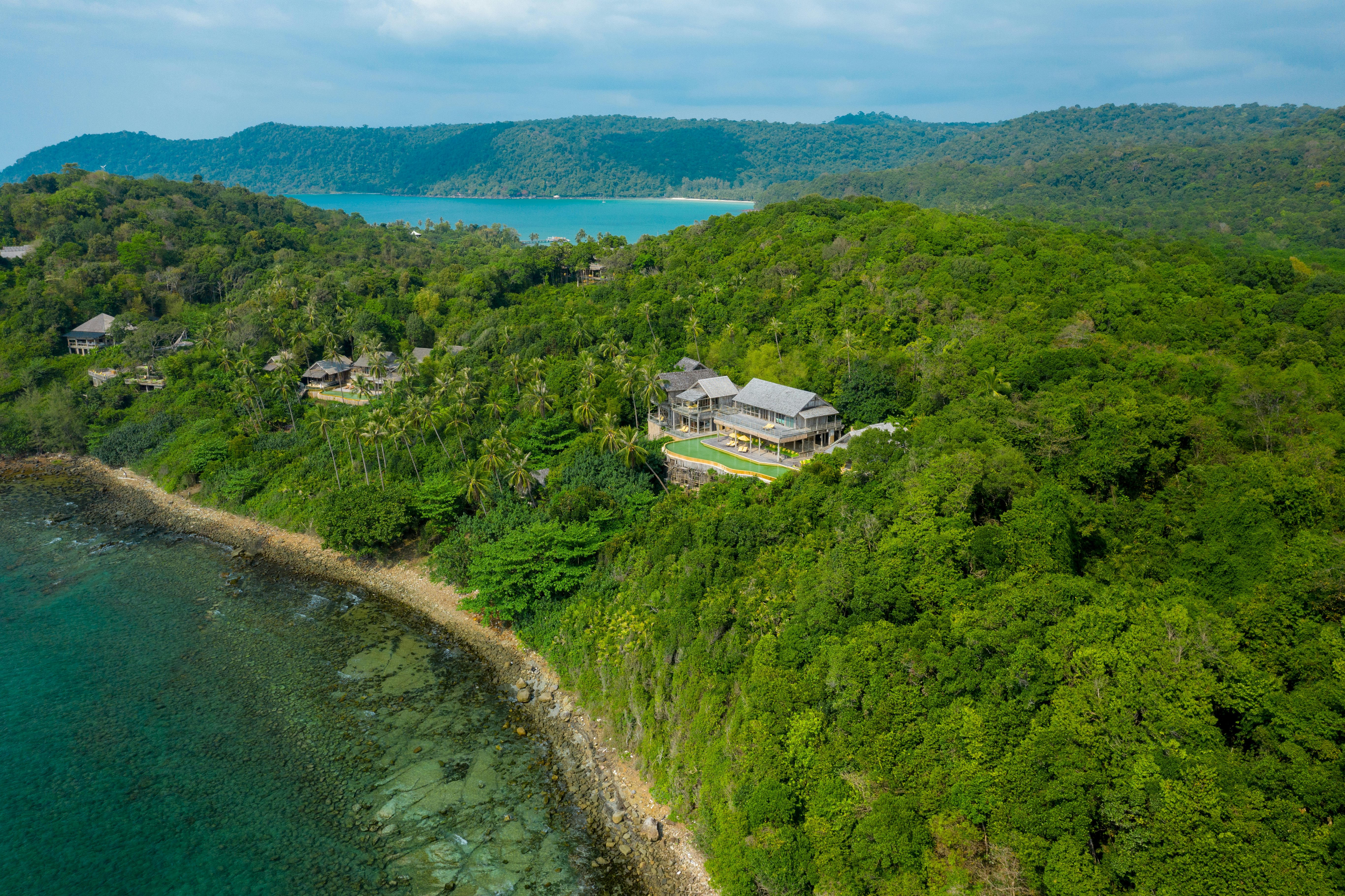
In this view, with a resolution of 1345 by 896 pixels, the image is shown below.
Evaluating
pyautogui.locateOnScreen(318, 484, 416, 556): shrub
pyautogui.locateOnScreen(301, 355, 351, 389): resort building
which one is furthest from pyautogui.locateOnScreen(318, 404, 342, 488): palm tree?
pyautogui.locateOnScreen(301, 355, 351, 389): resort building

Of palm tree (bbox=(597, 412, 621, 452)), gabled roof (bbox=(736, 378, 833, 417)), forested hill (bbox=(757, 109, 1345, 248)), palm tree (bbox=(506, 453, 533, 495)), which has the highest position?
forested hill (bbox=(757, 109, 1345, 248))

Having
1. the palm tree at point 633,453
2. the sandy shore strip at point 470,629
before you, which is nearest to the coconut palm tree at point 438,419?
the sandy shore strip at point 470,629

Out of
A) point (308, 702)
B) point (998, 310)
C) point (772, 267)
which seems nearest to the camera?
point (308, 702)

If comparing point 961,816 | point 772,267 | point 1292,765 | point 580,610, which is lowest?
point 580,610

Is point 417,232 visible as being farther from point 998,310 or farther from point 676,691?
point 676,691

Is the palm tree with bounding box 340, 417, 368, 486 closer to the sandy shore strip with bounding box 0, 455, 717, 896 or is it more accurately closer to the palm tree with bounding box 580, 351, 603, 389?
the sandy shore strip with bounding box 0, 455, 717, 896

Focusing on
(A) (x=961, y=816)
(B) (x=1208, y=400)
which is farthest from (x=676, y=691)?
(B) (x=1208, y=400)

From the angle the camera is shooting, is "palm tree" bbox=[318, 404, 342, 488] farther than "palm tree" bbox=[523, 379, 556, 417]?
No

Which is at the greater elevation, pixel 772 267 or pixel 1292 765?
pixel 772 267

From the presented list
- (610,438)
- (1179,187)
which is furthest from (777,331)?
(1179,187)
